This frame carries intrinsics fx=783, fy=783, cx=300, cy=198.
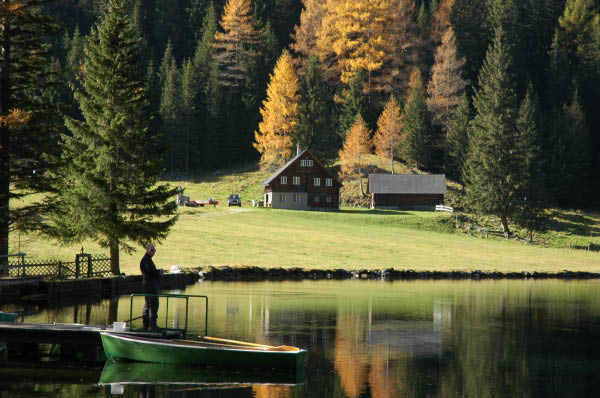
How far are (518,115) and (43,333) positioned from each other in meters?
98.0

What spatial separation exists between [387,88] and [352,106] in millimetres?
10229

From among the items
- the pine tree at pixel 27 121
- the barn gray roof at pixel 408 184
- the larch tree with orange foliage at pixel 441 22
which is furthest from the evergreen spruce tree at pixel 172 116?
the pine tree at pixel 27 121

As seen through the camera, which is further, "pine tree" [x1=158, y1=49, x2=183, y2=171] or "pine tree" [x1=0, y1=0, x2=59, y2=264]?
"pine tree" [x1=158, y1=49, x2=183, y2=171]

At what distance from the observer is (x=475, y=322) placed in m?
34.8

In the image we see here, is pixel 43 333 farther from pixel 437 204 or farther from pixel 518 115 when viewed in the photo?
pixel 518 115

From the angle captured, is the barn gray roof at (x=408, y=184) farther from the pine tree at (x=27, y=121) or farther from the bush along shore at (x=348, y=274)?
the pine tree at (x=27, y=121)

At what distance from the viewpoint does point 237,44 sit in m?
135

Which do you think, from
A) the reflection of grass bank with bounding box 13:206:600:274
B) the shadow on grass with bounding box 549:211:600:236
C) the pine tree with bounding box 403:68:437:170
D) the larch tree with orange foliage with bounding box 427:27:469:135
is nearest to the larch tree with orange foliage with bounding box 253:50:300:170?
the pine tree with bounding box 403:68:437:170

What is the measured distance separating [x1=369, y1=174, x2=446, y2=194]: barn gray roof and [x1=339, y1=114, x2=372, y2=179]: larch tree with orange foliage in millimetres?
5719

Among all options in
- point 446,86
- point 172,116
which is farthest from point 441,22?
point 172,116

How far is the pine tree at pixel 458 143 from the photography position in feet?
368

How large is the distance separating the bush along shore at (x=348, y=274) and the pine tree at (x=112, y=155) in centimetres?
807

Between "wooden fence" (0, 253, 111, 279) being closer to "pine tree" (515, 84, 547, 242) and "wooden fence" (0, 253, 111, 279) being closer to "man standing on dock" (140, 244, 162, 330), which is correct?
"man standing on dock" (140, 244, 162, 330)

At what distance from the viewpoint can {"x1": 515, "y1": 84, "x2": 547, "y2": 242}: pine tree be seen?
9119cm
